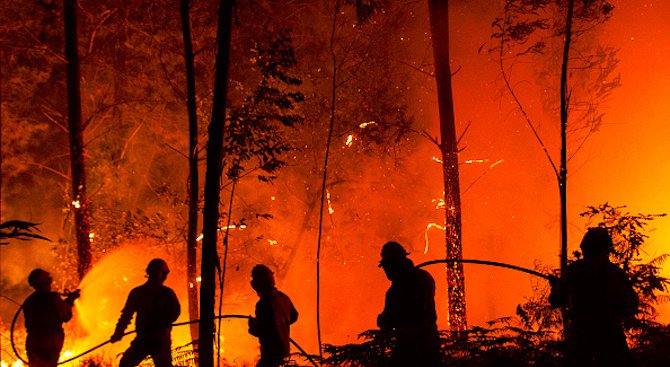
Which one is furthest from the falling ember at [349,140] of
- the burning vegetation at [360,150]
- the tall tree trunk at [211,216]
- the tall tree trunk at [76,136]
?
the tall tree trunk at [211,216]

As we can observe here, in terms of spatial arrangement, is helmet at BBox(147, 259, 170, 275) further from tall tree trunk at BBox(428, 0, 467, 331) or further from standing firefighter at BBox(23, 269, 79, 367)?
tall tree trunk at BBox(428, 0, 467, 331)

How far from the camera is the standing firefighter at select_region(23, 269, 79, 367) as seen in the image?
28.2 ft

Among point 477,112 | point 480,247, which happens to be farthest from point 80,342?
point 477,112

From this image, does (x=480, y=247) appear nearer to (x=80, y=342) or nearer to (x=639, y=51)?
(x=639, y=51)

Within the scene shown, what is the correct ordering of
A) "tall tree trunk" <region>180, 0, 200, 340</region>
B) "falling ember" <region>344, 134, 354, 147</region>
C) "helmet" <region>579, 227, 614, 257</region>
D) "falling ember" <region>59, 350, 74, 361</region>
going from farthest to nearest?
"falling ember" <region>344, 134, 354, 147</region> → "falling ember" <region>59, 350, 74, 361</region> → "tall tree trunk" <region>180, 0, 200, 340</region> → "helmet" <region>579, 227, 614, 257</region>

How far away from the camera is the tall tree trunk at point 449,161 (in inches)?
478

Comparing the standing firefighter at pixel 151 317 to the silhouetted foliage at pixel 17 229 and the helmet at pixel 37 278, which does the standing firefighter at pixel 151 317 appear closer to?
the helmet at pixel 37 278

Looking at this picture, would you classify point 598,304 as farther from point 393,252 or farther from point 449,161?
point 449,161

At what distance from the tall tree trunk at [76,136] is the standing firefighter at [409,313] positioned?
10.7 m

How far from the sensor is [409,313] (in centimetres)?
566

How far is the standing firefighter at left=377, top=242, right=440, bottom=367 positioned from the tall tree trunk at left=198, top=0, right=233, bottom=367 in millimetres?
2412

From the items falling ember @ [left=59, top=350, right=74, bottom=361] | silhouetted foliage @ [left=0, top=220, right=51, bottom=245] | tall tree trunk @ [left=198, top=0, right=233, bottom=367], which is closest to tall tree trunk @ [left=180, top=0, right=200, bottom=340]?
falling ember @ [left=59, top=350, right=74, bottom=361]

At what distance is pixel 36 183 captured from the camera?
87.2ft

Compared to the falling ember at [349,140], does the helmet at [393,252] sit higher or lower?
lower
